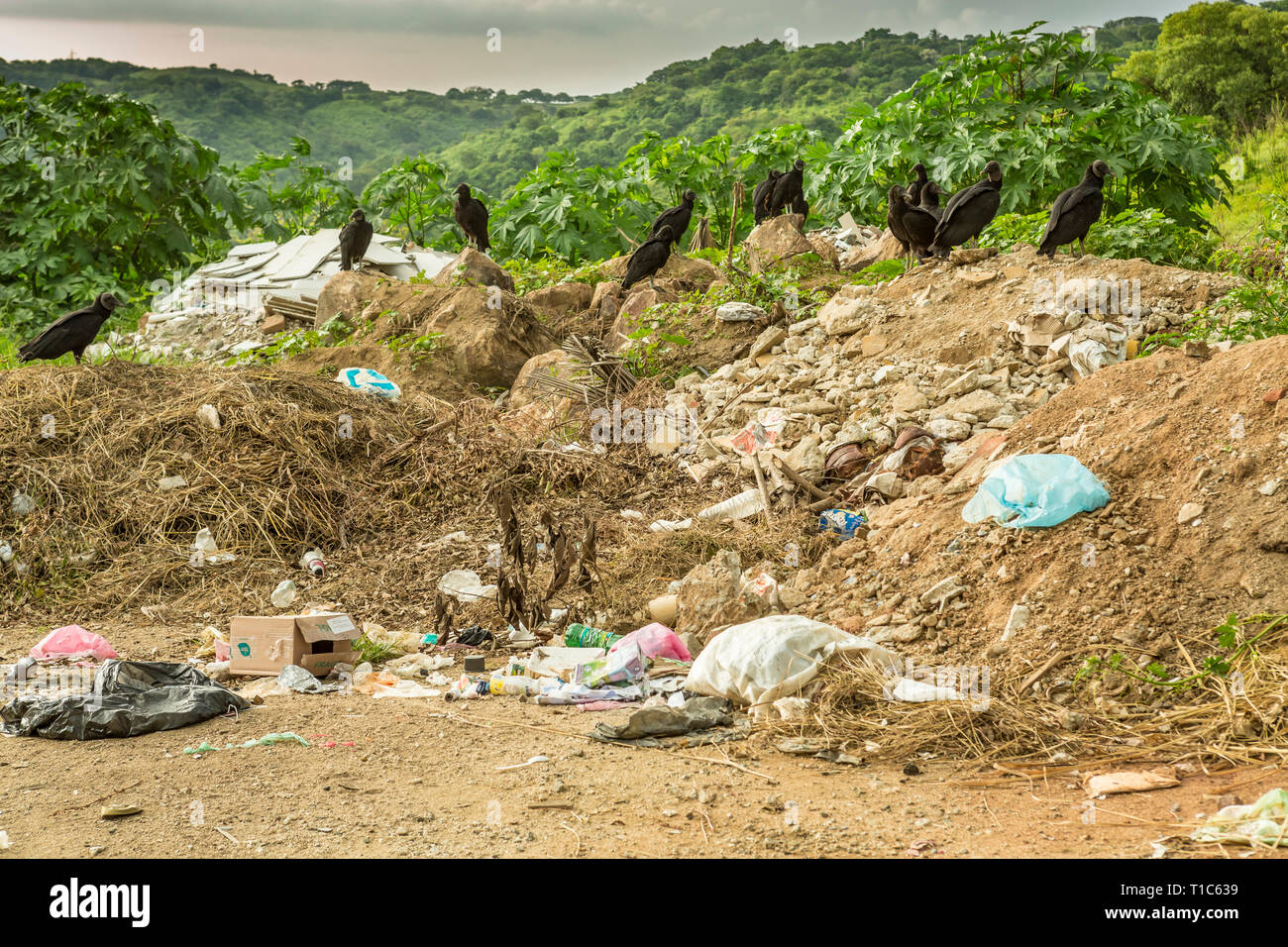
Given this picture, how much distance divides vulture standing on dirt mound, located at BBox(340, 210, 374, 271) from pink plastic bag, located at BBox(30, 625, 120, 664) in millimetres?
5749

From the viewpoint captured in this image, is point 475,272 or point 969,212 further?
point 475,272

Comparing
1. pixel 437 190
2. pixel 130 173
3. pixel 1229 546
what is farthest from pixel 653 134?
pixel 1229 546

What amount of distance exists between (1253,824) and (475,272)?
736 cm

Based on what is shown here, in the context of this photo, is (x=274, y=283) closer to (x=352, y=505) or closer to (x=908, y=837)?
(x=352, y=505)

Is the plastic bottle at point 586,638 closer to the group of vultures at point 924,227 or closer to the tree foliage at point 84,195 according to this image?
the group of vultures at point 924,227

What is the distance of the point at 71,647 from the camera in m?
4.08

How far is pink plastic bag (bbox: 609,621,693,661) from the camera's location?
12.7 ft

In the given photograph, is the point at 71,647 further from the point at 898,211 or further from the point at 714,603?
the point at 898,211

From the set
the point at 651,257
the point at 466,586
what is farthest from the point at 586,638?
the point at 651,257

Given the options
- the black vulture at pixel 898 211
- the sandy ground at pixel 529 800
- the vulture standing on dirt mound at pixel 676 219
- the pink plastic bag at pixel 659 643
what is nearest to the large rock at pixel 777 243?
the vulture standing on dirt mound at pixel 676 219

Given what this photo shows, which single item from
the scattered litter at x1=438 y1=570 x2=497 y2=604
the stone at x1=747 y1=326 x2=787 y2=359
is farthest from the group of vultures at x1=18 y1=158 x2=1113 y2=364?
the scattered litter at x1=438 y1=570 x2=497 y2=604

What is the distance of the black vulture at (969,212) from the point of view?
6.59 metres

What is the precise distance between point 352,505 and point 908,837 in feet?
13.5
